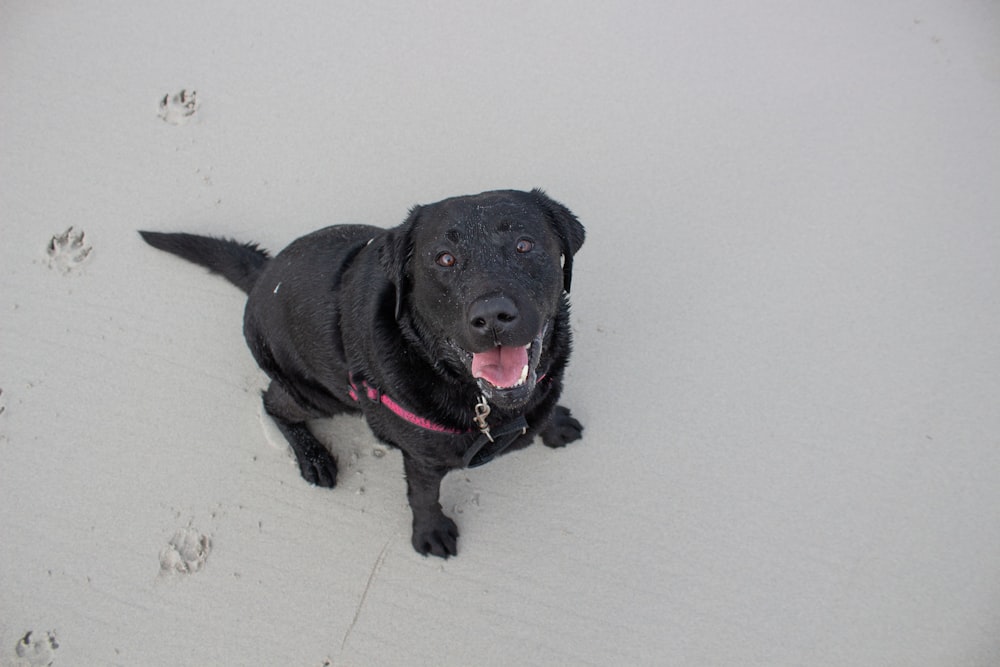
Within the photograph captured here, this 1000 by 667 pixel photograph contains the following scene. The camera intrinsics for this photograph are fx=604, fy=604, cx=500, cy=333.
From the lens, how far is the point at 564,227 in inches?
78.8

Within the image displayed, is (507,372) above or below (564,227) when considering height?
below

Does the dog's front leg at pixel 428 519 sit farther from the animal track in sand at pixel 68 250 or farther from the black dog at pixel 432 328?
the animal track in sand at pixel 68 250

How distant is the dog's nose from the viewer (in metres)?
1.61

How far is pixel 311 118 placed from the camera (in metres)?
3.29

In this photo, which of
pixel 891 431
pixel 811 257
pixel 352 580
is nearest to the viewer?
pixel 352 580

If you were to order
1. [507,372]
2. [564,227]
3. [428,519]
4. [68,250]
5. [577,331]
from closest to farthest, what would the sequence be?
[507,372], [564,227], [428,519], [577,331], [68,250]

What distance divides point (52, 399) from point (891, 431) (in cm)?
374

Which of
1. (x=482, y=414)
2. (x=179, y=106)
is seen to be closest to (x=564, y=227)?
(x=482, y=414)

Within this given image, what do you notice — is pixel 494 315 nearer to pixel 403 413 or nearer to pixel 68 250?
pixel 403 413

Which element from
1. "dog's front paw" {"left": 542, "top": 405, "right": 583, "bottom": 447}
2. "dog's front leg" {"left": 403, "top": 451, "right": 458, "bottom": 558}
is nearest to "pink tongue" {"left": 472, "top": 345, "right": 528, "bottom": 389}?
"dog's front leg" {"left": 403, "top": 451, "right": 458, "bottom": 558}

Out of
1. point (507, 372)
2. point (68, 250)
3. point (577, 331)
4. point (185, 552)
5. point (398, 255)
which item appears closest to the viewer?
point (507, 372)

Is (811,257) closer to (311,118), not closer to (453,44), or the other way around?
(453,44)

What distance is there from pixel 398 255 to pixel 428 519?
1.09 meters

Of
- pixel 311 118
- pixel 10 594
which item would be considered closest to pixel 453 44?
pixel 311 118
